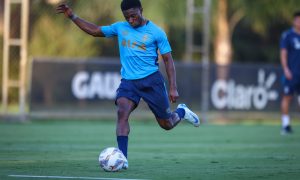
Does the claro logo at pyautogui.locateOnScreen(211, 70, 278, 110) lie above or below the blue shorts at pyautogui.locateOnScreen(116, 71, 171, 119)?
below

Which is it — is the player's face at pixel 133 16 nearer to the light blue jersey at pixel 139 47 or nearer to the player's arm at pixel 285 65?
the light blue jersey at pixel 139 47

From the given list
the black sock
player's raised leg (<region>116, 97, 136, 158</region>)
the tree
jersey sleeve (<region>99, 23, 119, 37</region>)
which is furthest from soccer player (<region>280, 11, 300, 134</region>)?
the tree

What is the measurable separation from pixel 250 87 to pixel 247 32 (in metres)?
20.5

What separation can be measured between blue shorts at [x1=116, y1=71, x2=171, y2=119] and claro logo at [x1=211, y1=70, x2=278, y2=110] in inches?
542

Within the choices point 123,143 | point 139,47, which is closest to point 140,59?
point 139,47

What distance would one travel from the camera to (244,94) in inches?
1006

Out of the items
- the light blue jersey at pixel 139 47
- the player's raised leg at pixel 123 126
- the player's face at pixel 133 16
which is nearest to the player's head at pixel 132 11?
the player's face at pixel 133 16

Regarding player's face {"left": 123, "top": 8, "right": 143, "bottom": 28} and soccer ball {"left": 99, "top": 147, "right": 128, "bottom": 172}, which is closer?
soccer ball {"left": 99, "top": 147, "right": 128, "bottom": 172}

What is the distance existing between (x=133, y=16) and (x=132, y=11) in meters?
0.07

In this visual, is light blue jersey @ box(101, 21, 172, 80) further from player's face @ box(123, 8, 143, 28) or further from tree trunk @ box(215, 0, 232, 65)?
tree trunk @ box(215, 0, 232, 65)

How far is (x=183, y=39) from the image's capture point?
40.5 metres

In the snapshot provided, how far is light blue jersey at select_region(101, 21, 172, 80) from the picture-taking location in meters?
11.4

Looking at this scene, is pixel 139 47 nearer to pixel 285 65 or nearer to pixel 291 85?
pixel 285 65

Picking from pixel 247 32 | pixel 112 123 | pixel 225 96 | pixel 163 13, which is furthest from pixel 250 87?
pixel 247 32
